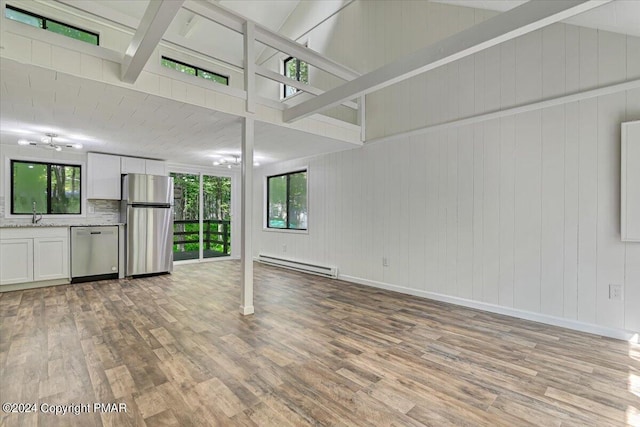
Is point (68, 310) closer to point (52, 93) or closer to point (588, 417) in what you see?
point (52, 93)

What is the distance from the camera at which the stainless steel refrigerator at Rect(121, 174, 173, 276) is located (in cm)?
523

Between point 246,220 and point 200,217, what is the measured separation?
155 inches

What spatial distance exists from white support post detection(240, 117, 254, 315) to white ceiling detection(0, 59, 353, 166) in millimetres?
290

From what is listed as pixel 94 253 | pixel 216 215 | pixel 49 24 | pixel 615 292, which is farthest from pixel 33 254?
pixel 615 292

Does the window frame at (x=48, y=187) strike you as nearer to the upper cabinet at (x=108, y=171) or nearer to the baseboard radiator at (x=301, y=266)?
the upper cabinet at (x=108, y=171)

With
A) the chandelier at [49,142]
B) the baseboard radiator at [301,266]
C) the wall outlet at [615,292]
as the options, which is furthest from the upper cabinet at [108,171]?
→ the wall outlet at [615,292]

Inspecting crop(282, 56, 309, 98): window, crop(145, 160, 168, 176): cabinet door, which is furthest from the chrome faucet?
crop(282, 56, 309, 98): window

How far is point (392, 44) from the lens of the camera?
173 inches

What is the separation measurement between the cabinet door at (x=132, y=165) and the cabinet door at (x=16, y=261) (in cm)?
183

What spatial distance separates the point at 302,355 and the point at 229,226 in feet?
18.1

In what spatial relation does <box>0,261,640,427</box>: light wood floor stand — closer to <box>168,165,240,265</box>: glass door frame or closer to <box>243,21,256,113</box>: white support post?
<box>243,21,256,113</box>: white support post

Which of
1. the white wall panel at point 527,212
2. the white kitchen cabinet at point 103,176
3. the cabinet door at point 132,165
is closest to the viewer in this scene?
the white wall panel at point 527,212

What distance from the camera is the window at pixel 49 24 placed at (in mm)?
3977

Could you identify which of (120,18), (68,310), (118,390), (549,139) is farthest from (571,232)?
(120,18)
